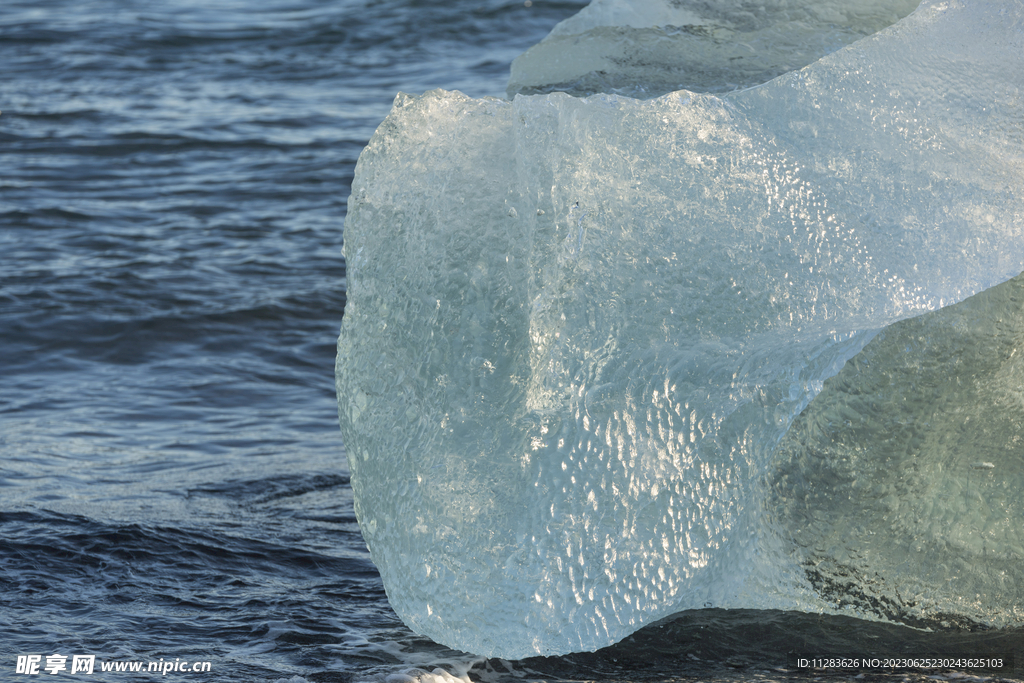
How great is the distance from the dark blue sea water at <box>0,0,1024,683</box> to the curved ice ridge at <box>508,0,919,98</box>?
1448mm

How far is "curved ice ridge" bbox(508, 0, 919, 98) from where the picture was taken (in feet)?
9.24

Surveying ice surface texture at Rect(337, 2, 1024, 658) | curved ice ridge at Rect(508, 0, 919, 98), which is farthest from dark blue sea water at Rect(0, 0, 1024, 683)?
curved ice ridge at Rect(508, 0, 919, 98)

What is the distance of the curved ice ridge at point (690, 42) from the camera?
282 cm

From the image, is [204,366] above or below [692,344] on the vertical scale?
below

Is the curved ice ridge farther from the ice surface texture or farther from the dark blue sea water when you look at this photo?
the dark blue sea water

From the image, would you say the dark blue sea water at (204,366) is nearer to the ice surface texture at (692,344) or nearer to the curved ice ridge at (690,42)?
the ice surface texture at (692,344)

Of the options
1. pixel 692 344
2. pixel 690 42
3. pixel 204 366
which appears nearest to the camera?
pixel 692 344

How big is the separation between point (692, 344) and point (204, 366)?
384cm

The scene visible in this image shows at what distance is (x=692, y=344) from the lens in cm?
217

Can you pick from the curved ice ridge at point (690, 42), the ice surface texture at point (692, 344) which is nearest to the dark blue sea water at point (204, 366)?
the ice surface texture at point (692, 344)

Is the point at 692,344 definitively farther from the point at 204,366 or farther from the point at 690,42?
the point at 204,366

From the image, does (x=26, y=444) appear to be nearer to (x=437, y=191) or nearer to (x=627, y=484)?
(x=437, y=191)

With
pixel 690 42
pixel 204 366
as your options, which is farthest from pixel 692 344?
pixel 204 366

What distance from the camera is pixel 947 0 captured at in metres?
2.36
